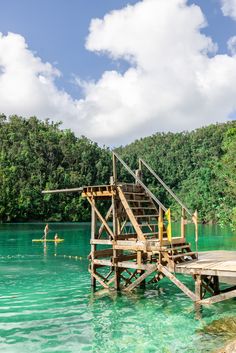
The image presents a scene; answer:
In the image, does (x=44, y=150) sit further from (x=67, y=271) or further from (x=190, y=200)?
(x=67, y=271)

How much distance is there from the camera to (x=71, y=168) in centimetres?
12125

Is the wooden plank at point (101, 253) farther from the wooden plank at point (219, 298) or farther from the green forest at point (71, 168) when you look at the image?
the green forest at point (71, 168)

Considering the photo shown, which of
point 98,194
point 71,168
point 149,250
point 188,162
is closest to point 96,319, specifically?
point 149,250

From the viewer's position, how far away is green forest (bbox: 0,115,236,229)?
102394 millimetres

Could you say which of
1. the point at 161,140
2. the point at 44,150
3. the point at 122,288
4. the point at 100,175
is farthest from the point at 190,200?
the point at 122,288

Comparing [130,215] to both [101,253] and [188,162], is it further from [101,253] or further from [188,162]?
[188,162]

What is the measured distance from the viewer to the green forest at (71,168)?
102 m

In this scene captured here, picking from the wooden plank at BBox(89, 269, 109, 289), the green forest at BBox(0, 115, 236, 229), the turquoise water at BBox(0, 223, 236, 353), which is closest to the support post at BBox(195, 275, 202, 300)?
the turquoise water at BBox(0, 223, 236, 353)

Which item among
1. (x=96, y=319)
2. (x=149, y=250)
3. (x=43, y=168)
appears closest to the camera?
(x=96, y=319)

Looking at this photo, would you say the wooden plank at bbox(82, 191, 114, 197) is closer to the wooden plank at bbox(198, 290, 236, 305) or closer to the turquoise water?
the turquoise water

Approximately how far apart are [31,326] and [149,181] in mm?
126222

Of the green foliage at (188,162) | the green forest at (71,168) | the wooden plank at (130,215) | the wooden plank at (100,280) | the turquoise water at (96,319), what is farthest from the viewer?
the green foliage at (188,162)

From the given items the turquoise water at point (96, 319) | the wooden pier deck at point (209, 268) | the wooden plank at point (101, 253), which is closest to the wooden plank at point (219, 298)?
the turquoise water at point (96, 319)

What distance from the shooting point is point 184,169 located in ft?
451
